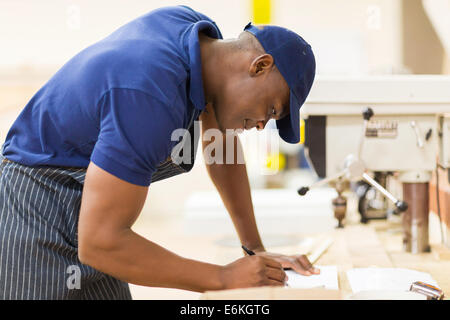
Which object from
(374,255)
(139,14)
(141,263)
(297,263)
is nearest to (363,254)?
(374,255)

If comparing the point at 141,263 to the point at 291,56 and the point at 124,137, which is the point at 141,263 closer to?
the point at 124,137

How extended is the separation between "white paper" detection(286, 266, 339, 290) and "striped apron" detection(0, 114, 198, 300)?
483 mm

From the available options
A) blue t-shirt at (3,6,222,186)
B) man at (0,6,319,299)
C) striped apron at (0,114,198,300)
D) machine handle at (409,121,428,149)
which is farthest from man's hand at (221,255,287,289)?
machine handle at (409,121,428,149)

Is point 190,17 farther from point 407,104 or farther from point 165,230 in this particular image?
point 165,230

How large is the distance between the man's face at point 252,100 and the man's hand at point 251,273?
0.28m

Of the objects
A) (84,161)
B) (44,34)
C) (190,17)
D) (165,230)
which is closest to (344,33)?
(165,230)

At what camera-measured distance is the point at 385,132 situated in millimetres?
1375

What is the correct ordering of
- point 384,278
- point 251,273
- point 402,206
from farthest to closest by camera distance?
point 402,206
point 384,278
point 251,273

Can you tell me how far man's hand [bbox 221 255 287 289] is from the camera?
84 centimetres

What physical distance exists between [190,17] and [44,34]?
290cm

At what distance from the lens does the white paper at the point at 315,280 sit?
41.2 inches

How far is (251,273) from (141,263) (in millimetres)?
215

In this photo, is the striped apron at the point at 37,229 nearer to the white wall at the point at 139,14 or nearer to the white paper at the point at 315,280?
the white paper at the point at 315,280
